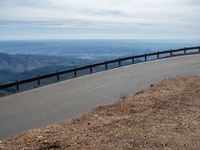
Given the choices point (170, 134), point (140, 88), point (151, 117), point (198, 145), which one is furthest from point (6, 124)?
point (140, 88)

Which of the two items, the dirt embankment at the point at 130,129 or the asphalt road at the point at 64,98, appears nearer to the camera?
the dirt embankment at the point at 130,129

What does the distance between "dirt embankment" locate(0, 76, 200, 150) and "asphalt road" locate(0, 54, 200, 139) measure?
1.28 m

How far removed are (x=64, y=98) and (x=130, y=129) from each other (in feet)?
24.3

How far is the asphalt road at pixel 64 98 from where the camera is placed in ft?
40.6

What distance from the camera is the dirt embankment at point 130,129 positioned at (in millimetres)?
8305

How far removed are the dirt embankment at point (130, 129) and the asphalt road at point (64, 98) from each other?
1.28 metres

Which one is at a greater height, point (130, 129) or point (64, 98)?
point (130, 129)

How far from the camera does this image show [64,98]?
16.6m

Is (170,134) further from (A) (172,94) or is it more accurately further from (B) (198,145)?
(A) (172,94)

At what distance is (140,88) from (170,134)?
9297mm

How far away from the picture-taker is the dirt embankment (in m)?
8.30

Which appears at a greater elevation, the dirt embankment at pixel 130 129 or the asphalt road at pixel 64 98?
the dirt embankment at pixel 130 129

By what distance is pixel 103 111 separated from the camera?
12695mm

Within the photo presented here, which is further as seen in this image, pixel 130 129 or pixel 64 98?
pixel 64 98
